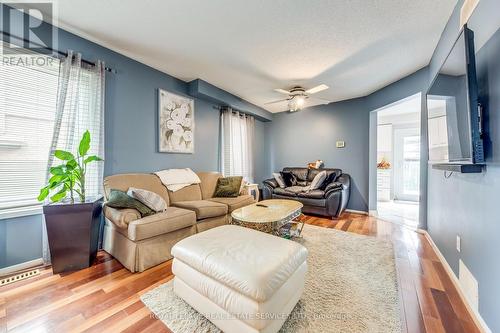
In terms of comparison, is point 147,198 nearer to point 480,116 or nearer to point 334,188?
point 480,116

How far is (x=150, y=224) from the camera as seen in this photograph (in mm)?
2010

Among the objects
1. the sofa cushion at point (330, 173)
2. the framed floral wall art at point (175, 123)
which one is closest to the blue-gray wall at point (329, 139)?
the sofa cushion at point (330, 173)

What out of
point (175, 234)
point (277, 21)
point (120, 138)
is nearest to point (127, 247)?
point (175, 234)

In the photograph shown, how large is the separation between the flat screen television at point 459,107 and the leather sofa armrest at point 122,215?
2853mm

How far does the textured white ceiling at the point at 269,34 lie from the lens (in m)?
1.84

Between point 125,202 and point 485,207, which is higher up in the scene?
point 485,207

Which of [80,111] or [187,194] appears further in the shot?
[187,194]

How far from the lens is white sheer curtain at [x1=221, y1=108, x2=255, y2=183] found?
14.3 feet

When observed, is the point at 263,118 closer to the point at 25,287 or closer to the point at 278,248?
the point at 278,248

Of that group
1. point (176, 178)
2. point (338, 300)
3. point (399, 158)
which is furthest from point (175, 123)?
point (399, 158)

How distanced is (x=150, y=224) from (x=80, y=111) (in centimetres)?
162

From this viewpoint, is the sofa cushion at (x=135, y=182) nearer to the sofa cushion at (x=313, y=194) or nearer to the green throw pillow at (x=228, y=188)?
the green throw pillow at (x=228, y=188)

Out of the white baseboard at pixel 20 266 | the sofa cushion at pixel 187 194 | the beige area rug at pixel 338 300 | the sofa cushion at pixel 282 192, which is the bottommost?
the beige area rug at pixel 338 300

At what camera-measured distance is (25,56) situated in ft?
6.64
